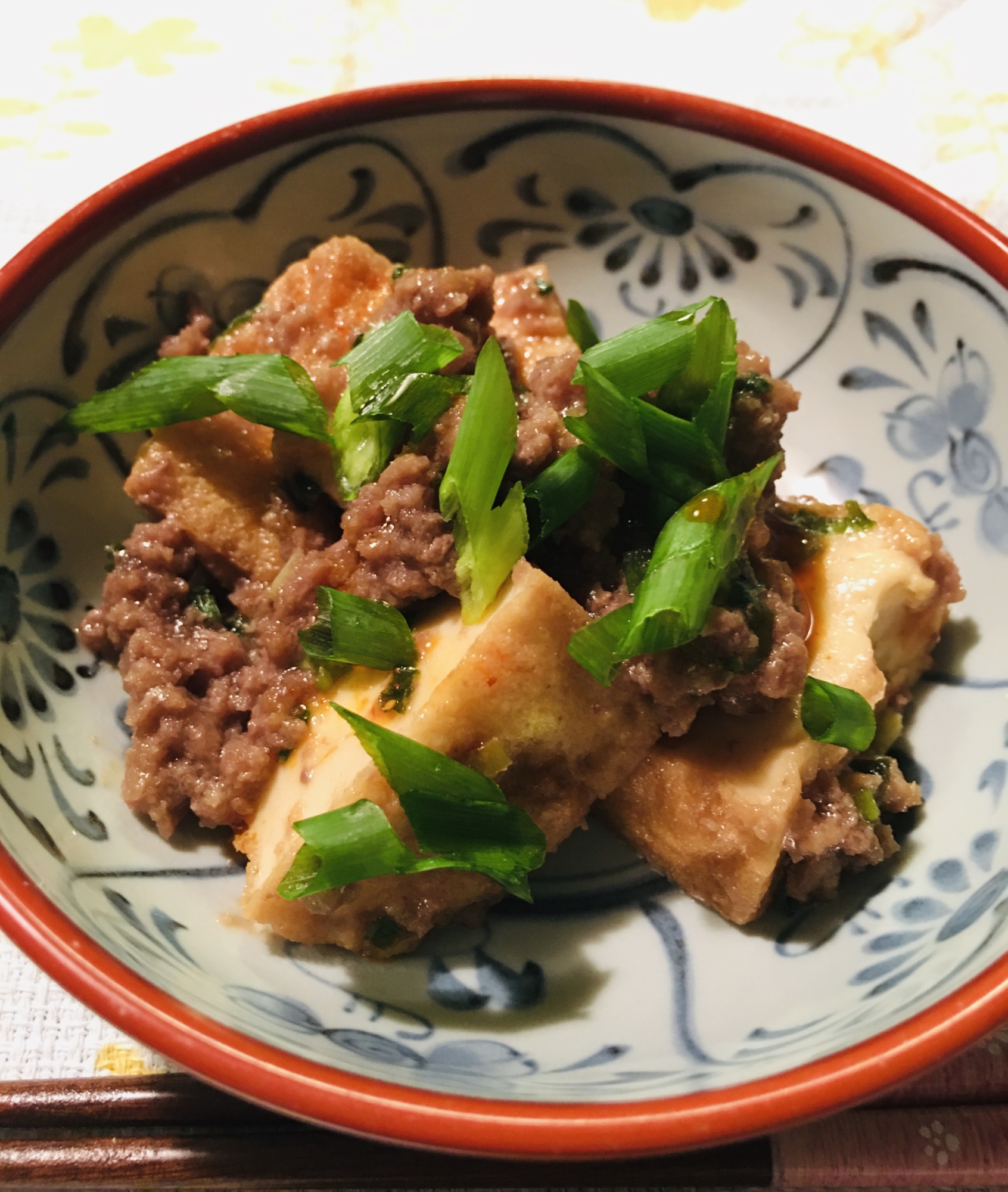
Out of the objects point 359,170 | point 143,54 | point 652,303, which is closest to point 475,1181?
point 652,303

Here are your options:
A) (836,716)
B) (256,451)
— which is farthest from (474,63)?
(836,716)

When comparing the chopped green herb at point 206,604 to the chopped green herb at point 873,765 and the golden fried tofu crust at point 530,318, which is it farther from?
the chopped green herb at point 873,765

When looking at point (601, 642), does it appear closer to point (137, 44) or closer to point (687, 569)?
point (687, 569)

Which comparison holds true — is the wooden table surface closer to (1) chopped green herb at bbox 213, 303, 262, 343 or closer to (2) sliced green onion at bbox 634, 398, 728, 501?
(2) sliced green onion at bbox 634, 398, 728, 501

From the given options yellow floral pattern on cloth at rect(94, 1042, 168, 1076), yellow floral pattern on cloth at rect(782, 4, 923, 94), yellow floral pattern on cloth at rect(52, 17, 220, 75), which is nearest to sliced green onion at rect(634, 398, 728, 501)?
yellow floral pattern on cloth at rect(94, 1042, 168, 1076)

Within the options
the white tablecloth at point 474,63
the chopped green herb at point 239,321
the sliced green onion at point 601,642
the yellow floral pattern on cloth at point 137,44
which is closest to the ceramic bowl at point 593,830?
the chopped green herb at point 239,321
